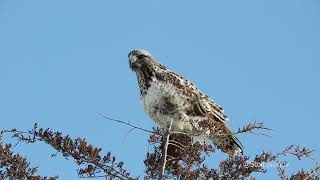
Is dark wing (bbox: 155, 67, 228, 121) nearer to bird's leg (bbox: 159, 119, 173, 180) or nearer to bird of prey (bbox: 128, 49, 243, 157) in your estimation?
bird of prey (bbox: 128, 49, 243, 157)

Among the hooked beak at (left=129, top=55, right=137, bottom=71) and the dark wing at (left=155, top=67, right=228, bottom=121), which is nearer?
the dark wing at (left=155, top=67, right=228, bottom=121)

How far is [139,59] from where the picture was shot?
31.8 feet

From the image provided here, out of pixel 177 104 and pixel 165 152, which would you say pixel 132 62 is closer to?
pixel 177 104

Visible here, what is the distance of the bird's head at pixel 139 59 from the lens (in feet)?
31.6

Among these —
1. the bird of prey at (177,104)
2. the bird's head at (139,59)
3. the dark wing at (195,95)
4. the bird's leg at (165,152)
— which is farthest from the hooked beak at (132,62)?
the bird's leg at (165,152)

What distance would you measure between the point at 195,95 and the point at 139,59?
102 centimetres

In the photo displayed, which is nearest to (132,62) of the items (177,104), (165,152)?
(177,104)

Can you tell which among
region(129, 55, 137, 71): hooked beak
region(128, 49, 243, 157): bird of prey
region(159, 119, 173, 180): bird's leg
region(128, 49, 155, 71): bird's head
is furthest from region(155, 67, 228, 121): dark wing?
region(159, 119, 173, 180): bird's leg

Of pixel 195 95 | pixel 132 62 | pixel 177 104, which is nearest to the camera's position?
pixel 177 104

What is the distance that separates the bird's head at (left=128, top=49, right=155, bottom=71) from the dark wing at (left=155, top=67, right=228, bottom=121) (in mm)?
292

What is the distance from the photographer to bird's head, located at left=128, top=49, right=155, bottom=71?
962cm

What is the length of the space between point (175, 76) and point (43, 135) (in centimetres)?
276

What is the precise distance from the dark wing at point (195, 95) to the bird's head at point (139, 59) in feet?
0.96

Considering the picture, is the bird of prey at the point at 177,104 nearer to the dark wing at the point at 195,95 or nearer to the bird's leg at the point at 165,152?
the dark wing at the point at 195,95
